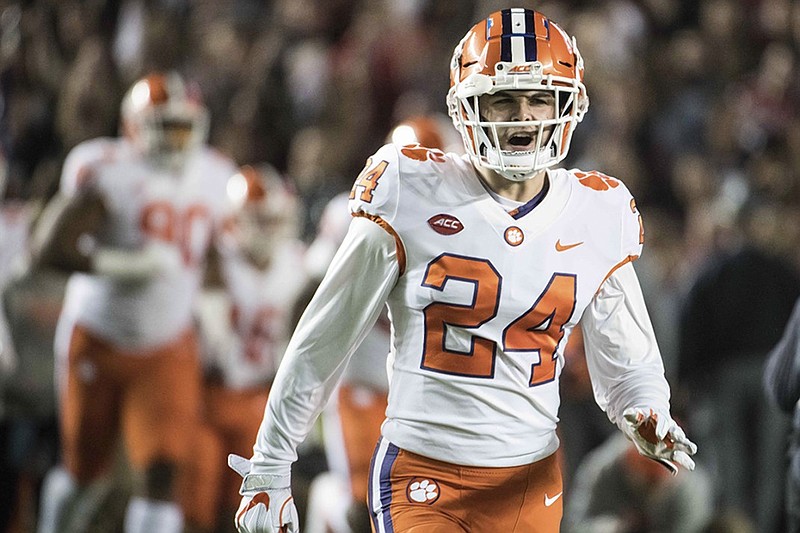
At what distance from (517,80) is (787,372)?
1.48 m

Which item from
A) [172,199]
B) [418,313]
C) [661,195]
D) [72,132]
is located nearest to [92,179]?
[172,199]

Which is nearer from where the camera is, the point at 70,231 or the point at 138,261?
the point at 70,231

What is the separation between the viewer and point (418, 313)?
10.2ft

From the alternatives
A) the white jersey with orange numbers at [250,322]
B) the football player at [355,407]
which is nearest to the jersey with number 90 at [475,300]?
the football player at [355,407]

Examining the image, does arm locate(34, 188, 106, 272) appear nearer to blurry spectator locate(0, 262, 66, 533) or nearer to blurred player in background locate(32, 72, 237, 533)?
blurred player in background locate(32, 72, 237, 533)

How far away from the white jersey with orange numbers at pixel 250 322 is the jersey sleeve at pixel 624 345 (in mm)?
3632

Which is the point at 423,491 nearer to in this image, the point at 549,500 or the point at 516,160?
the point at 549,500

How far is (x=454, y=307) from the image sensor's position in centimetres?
306

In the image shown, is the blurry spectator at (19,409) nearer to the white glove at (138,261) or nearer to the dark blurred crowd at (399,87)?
the dark blurred crowd at (399,87)

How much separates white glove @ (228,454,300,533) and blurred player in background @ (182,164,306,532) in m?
3.37

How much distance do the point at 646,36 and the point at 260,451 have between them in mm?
6351

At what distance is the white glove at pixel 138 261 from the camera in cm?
590

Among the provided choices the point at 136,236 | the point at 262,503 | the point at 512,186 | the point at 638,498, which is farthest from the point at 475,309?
the point at 638,498

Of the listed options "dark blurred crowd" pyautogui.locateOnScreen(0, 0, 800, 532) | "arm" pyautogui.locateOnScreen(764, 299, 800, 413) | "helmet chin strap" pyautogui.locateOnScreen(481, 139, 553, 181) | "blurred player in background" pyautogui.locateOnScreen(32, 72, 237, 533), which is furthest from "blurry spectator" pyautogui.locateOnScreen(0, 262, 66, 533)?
"helmet chin strap" pyautogui.locateOnScreen(481, 139, 553, 181)
